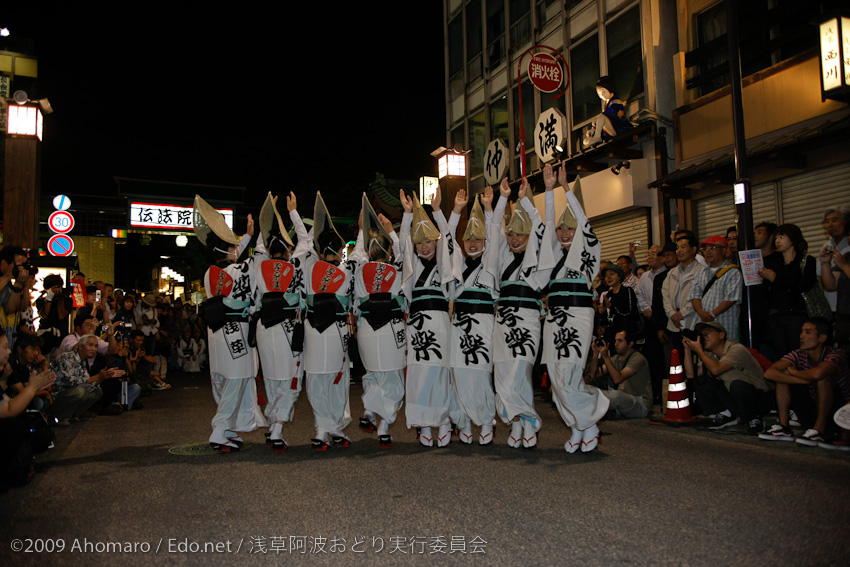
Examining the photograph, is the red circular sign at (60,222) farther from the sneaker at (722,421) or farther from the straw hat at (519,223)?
the sneaker at (722,421)

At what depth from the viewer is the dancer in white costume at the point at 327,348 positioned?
609cm

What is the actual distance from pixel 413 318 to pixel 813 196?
742cm

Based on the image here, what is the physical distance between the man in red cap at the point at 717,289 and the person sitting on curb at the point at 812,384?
136 centimetres

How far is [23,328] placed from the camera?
801 centimetres

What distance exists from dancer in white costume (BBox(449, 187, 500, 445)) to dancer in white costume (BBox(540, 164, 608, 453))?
0.58 m

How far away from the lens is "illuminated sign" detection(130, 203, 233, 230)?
Result: 23984mm

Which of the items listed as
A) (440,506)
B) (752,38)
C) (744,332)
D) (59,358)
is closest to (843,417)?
(744,332)

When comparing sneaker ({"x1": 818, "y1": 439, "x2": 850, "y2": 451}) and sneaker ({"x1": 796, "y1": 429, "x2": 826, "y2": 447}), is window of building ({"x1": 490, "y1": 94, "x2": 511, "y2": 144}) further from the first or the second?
sneaker ({"x1": 818, "y1": 439, "x2": 850, "y2": 451})

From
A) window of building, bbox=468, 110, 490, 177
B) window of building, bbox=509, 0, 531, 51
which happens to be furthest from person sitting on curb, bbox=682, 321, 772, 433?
window of building, bbox=468, 110, 490, 177

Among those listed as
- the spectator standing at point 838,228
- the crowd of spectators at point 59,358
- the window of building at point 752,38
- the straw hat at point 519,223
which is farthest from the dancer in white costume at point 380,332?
the window of building at point 752,38

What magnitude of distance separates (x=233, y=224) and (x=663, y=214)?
18.7 metres

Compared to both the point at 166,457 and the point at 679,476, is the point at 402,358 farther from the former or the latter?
the point at 679,476

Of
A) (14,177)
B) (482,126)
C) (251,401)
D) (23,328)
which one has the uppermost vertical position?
(482,126)

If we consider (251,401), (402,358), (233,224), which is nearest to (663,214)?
(402,358)
